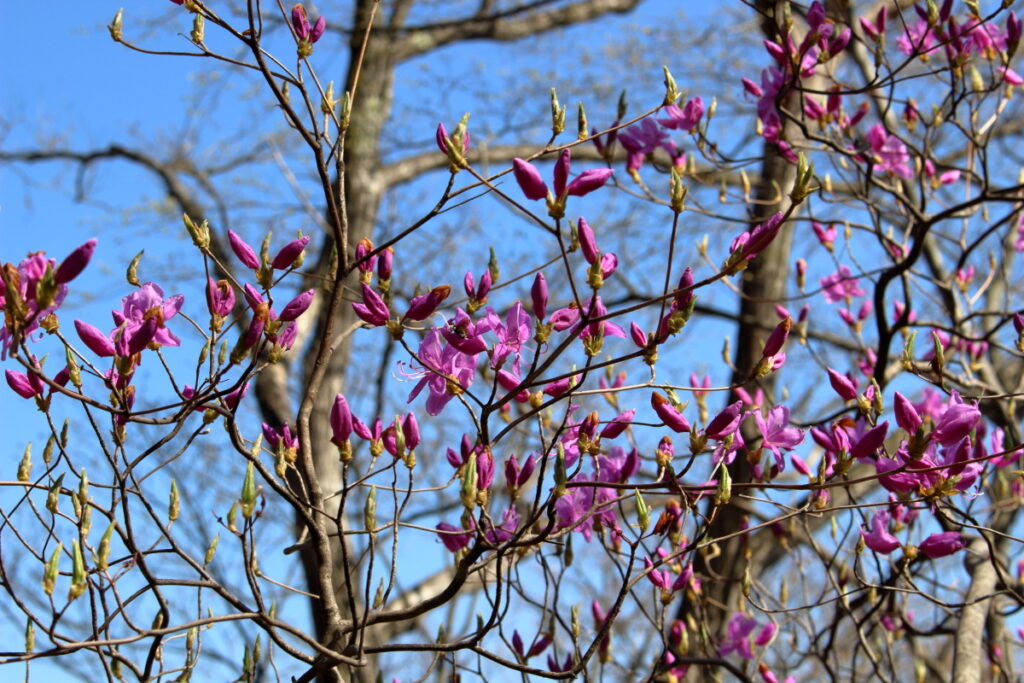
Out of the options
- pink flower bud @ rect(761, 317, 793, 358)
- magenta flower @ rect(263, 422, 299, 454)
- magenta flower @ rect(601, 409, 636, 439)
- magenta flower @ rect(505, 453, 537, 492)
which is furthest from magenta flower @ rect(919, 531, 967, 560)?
magenta flower @ rect(263, 422, 299, 454)

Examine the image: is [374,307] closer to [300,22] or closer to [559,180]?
[559,180]

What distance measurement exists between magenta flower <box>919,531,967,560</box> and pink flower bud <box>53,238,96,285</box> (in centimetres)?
144

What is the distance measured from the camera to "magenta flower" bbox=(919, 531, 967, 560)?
1829 millimetres

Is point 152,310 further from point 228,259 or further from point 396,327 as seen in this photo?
point 228,259

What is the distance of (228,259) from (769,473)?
5.66 meters

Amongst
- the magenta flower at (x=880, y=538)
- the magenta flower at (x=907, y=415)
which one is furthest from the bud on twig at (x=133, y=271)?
the magenta flower at (x=880, y=538)

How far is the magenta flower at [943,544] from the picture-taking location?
1829 millimetres

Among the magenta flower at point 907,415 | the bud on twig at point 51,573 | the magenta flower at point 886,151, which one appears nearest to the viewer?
the bud on twig at point 51,573

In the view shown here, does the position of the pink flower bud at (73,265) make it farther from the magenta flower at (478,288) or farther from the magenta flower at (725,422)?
the magenta flower at (725,422)

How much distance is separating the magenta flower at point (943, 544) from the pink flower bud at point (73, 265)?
1.44m

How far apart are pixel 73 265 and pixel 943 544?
1471 millimetres

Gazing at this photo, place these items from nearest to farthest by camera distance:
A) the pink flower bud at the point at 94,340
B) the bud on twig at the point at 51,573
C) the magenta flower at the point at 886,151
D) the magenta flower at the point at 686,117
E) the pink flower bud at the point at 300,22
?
the bud on twig at the point at 51,573, the pink flower bud at the point at 94,340, the pink flower bud at the point at 300,22, the magenta flower at the point at 686,117, the magenta flower at the point at 886,151

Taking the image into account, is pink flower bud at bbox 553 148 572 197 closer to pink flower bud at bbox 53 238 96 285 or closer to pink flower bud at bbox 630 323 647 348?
pink flower bud at bbox 630 323 647 348

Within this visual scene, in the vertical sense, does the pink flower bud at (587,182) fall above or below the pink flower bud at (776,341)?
above
